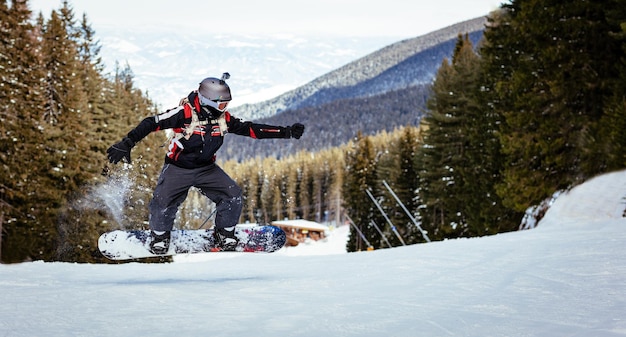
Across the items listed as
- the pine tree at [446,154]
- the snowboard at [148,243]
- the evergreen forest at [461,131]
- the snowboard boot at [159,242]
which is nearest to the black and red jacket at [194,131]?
the snowboard boot at [159,242]

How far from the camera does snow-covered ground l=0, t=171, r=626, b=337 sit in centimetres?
419

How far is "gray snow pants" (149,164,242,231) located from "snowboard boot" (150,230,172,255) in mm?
93

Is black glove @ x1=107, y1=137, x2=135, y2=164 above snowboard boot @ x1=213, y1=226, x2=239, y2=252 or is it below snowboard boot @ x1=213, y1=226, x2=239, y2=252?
above

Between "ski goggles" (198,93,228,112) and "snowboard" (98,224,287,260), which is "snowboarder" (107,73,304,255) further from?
"snowboard" (98,224,287,260)

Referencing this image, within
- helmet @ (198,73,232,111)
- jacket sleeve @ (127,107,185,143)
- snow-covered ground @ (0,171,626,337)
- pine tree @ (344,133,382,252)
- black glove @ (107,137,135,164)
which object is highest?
helmet @ (198,73,232,111)

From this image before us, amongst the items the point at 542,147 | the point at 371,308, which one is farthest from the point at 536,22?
the point at 371,308

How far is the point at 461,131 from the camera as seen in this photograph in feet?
114

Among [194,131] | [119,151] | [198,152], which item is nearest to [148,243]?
[198,152]

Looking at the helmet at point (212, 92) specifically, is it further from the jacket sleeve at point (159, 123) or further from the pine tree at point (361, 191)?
the pine tree at point (361, 191)

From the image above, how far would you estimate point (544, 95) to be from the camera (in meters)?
20.0

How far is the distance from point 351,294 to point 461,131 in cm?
3039

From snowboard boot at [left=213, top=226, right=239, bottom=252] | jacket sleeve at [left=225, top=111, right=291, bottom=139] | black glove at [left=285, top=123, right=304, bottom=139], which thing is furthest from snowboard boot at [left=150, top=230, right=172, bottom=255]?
black glove at [left=285, top=123, right=304, bottom=139]

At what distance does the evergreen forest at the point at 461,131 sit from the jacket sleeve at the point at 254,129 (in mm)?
2452

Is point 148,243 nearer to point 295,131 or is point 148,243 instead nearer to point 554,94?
point 295,131
